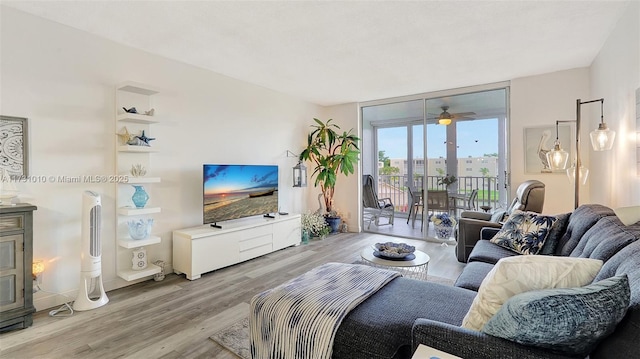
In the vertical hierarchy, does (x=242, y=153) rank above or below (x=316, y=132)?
below

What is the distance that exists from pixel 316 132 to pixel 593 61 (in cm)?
386

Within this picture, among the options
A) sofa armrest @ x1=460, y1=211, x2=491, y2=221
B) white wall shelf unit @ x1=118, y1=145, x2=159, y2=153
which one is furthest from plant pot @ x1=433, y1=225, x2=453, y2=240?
white wall shelf unit @ x1=118, y1=145, x2=159, y2=153

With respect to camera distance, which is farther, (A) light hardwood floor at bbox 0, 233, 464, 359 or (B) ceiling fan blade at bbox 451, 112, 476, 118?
(B) ceiling fan blade at bbox 451, 112, 476, 118

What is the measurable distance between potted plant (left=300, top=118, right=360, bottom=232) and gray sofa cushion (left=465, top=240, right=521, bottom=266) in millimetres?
2715

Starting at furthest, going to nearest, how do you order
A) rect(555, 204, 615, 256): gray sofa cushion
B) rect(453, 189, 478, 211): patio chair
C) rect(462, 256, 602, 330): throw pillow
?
rect(453, 189, 478, 211): patio chair, rect(555, 204, 615, 256): gray sofa cushion, rect(462, 256, 602, 330): throw pillow

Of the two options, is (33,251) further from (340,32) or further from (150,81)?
(340,32)

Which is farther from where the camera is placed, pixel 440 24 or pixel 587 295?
pixel 440 24

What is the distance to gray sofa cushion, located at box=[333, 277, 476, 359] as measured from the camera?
1.31 m

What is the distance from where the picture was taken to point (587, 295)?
0.89m

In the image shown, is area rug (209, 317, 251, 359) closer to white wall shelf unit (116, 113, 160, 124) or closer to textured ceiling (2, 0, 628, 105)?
white wall shelf unit (116, 113, 160, 124)

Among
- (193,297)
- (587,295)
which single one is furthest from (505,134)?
(193,297)

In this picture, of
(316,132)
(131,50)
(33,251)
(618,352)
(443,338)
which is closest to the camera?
(618,352)

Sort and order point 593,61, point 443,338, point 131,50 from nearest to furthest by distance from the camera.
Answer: point 443,338 < point 131,50 < point 593,61

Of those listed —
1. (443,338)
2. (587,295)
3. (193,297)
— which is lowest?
(193,297)
